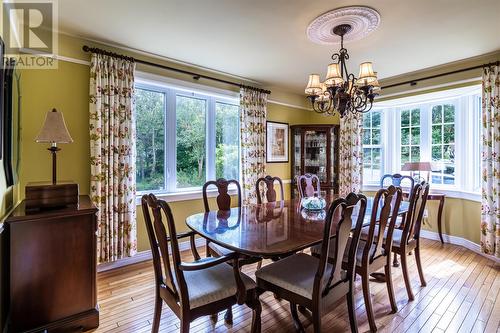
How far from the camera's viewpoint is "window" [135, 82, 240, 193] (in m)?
3.33

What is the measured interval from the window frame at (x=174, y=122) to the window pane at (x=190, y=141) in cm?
6

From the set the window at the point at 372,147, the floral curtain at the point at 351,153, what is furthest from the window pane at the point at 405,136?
the floral curtain at the point at 351,153

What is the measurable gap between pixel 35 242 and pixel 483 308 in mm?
3545

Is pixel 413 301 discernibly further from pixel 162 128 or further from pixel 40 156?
pixel 40 156

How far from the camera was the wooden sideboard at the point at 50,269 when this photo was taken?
173 centimetres

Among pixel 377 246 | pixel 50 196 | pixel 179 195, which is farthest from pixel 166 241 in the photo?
pixel 179 195

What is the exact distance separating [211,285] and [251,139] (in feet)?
9.18

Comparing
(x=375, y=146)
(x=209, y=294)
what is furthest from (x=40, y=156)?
(x=375, y=146)

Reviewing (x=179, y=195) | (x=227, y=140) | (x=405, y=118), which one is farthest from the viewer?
(x=405, y=118)

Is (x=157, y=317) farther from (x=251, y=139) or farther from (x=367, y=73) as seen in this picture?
(x=251, y=139)

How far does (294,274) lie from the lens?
1.75 metres

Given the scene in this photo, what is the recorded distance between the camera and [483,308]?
7.20 ft

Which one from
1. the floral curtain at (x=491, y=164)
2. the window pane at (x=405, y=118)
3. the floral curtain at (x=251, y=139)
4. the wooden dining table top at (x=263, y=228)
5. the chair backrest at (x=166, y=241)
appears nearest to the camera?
the chair backrest at (x=166, y=241)

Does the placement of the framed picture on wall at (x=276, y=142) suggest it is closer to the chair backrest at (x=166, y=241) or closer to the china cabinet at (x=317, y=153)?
the china cabinet at (x=317, y=153)
